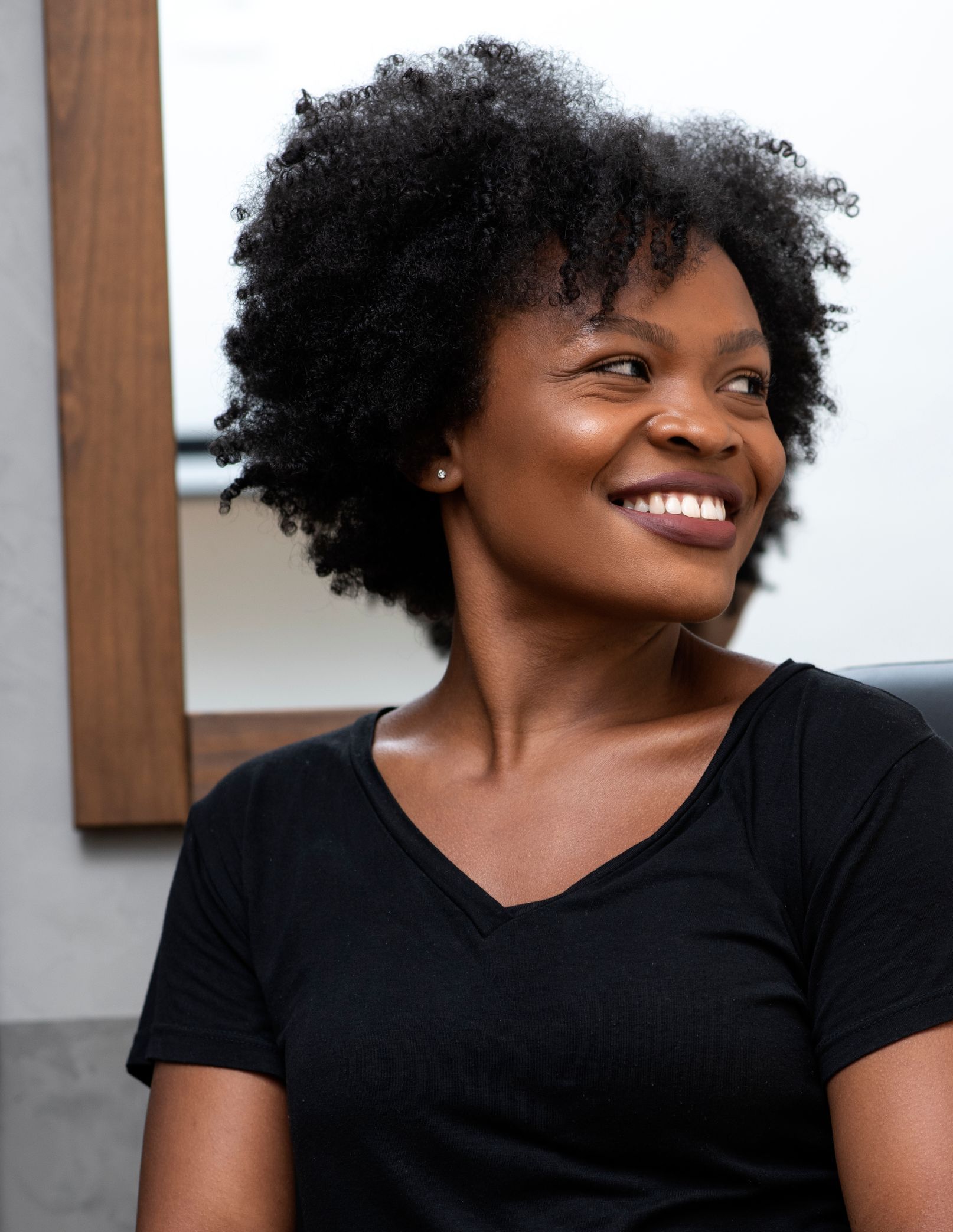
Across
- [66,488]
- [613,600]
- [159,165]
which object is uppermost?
[159,165]

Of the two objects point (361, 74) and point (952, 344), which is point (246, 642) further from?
point (952, 344)

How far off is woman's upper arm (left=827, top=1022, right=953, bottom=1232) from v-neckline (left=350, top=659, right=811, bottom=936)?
8.9 inches

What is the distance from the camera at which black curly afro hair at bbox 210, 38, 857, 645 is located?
119 centimetres

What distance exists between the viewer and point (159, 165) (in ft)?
5.63

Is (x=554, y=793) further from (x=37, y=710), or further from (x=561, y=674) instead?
(x=37, y=710)

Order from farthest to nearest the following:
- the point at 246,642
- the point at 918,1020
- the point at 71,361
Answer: the point at 246,642 < the point at 71,361 < the point at 918,1020

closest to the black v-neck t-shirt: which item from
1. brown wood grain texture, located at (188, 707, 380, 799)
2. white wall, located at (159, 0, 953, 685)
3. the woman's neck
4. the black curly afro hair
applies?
the woman's neck

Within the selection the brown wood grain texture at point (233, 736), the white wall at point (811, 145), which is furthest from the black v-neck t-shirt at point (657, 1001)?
the white wall at point (811, 145)

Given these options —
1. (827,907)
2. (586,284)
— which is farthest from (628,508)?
(827,907)

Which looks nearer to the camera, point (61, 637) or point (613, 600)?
point (613, 600)

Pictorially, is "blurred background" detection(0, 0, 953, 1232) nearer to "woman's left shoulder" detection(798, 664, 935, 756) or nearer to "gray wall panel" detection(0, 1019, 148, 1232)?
"gray wall panel" detection(0, 1019, 148, 1232)

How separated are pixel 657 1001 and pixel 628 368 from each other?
0.50 meters

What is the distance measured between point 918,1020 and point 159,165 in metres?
1.33

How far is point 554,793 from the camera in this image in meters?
1.18
